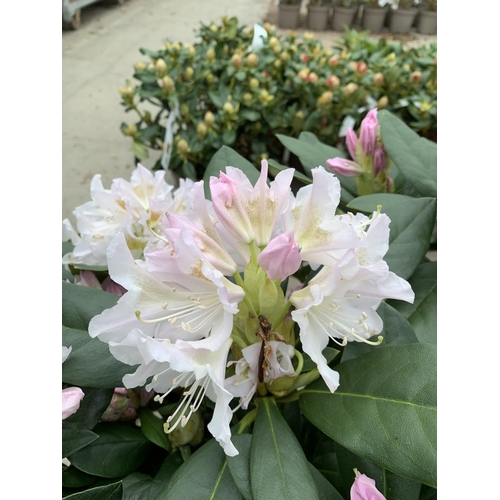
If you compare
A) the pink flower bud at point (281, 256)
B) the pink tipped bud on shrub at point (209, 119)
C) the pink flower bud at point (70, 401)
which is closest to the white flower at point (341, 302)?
the pink flower bud at point (281, 256)

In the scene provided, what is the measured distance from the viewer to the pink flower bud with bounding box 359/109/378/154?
92 cm

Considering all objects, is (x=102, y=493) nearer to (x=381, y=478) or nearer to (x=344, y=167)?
(x=381, y=478)

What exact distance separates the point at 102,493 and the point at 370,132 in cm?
71

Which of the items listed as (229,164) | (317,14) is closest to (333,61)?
(229,164)

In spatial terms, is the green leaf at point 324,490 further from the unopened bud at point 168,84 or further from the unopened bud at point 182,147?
the unopened bud at point 168,84

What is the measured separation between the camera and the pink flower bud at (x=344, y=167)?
0.93 metres

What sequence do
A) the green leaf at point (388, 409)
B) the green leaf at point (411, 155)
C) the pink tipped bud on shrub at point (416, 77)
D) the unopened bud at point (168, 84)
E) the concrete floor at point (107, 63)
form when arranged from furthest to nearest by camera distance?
1. the concrete floor at point (107, 63)
2. the pink tipped bud on shrub at point (416, 77)
3. the unopened bud at point (168, 84)
4. the green leaf at point (411, 155)
5. the green leaf at point (388, 409)

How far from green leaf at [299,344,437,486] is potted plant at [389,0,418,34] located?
19.6 feet

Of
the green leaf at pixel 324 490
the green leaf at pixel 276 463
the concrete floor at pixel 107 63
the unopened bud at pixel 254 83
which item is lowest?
the concrete floor at pixel 107 63

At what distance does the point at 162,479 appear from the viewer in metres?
0.64

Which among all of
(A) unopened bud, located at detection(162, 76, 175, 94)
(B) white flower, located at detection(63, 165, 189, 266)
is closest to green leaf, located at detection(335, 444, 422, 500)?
(B) white flower, located at detection(63, 165, 189, 266)

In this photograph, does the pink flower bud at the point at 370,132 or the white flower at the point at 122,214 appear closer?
the white flower at the point at 122,214

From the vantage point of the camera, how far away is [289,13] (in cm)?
570

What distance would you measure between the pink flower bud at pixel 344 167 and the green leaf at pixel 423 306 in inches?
8.7
